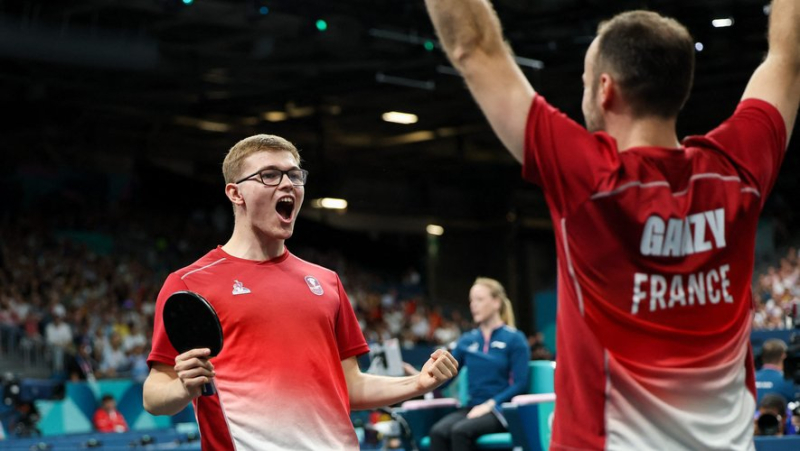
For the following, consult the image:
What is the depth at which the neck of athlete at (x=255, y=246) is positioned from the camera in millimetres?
3631

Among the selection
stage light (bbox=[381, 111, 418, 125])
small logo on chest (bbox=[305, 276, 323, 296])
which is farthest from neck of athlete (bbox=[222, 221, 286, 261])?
stage light (bbox=[381, 111, 418, 125])

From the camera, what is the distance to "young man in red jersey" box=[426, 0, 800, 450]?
2.09 m

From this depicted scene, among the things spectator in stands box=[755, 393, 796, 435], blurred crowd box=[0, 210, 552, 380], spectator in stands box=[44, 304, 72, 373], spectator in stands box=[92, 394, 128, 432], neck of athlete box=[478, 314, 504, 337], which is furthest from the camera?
blurred crowd box=[0, 210, 552, 380]

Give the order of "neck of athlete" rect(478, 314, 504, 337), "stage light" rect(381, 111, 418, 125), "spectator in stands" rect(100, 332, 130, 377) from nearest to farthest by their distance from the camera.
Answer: "neck of athlete" rect(478, 314, 504, 337)
"spectator in stands" rect(100, 332, 130, 377)
"stage light" rect(381, 111, 418, 125)

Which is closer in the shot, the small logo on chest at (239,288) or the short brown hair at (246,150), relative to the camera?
the small logo on chest at (239,288)

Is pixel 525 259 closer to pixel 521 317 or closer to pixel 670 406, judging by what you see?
pixel 521 317

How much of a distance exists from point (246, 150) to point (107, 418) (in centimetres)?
1356

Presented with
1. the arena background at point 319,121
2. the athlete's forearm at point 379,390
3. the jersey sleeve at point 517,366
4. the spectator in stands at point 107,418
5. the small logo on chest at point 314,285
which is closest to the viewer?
the athlete's forearm at point 379,390

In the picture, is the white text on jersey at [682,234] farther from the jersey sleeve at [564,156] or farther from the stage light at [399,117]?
the stage light at [399,117]

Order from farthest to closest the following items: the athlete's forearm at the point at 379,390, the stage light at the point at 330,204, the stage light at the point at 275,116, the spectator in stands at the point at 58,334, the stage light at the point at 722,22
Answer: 1. the stage light at the point at 330,204
2. the stage light at the point at 275,116
3. the spectator in stands at the point at 58,334
4. the stage light at the point at 722,22
5. the athlete's forearm at the point at 379,390

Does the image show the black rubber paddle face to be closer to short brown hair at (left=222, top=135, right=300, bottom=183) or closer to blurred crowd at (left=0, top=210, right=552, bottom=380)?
short brown hair at (left=222, top=135, right=300, bottom=183)

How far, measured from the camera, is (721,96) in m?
25.1

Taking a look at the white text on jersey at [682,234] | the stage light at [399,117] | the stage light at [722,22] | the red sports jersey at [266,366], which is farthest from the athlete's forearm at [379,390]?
the stage light at [399,117]

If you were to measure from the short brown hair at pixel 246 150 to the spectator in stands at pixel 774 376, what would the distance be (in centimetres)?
624
